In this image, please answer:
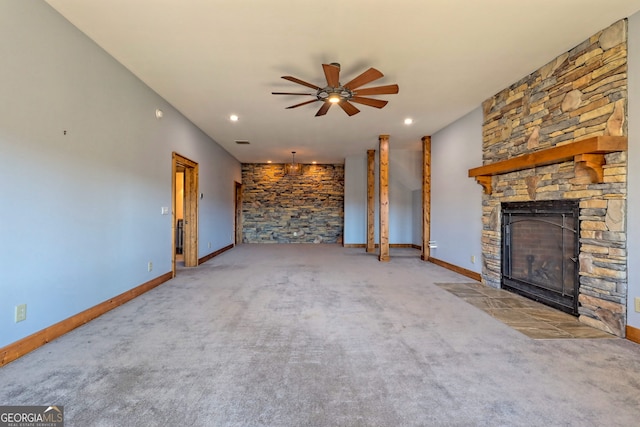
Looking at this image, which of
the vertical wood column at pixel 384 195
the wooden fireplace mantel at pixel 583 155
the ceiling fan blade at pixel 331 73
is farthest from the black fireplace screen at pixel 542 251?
the ceiling fan blade at pixel 331 73

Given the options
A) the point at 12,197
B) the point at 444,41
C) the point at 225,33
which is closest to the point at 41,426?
the point at 12,197

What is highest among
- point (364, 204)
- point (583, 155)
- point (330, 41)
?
point (330, 41)

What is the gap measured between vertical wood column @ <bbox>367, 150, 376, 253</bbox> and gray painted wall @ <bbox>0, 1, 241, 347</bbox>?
17.2 feet

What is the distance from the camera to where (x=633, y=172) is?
246 centimetres

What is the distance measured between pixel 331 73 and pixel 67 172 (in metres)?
2.56

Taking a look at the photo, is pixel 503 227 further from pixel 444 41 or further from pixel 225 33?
pixel 225 33

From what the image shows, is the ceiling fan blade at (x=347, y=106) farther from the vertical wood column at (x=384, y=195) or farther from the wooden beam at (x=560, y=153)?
the vertical wood column at (x=384, y=195)

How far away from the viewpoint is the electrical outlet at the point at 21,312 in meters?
2.13

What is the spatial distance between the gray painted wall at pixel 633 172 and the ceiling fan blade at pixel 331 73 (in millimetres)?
2467

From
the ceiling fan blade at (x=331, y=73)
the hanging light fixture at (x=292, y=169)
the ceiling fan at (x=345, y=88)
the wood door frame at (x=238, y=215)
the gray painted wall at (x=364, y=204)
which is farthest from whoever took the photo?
the wood door frame at (x=238, y=215)

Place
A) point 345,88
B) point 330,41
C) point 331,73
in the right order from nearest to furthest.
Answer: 1. point 330,41
2. point 331,73
3. point 345,88

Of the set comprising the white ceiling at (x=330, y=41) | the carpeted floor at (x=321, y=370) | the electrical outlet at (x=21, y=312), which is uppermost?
the white ceiling at (x=330, y=41)

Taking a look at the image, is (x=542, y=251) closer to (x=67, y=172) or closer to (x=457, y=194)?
(x=457, y=194)

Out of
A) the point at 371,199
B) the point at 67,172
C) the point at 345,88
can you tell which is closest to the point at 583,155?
the point at 345,88
